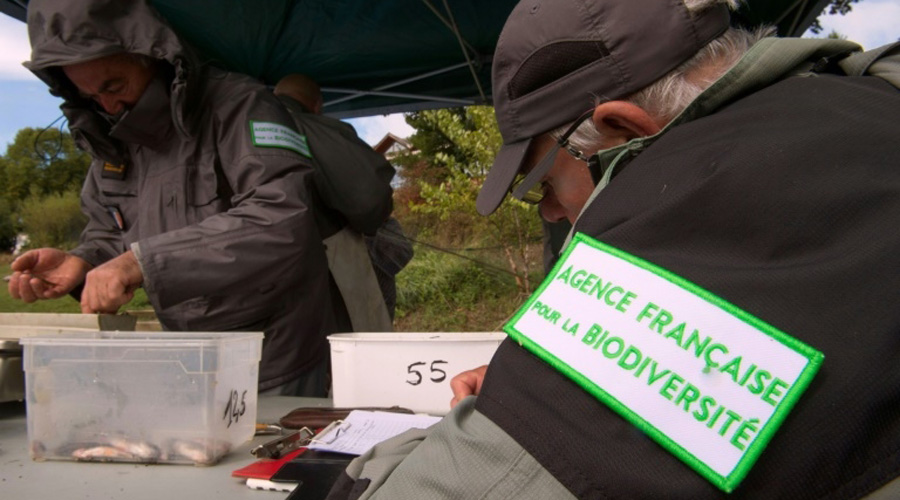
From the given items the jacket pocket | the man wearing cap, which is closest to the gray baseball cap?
the man wearing cap

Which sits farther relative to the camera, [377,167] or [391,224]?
[391,224]

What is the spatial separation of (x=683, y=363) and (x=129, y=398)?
94 cm

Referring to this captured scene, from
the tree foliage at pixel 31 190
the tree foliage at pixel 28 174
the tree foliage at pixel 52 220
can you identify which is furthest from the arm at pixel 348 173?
the tree foliage at pixel 28 174

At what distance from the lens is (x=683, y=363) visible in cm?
52

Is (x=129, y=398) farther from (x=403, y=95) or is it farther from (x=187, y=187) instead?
(x=403, y=95)

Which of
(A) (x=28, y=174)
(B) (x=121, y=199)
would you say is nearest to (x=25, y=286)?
(B) (x=121, y=199)

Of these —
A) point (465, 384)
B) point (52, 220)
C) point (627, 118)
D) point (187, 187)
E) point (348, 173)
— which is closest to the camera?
point (627, 118)

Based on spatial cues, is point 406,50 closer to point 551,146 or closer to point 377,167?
point 377,167

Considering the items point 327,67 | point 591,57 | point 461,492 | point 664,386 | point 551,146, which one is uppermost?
point 327,67

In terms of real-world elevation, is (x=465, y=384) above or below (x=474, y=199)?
above

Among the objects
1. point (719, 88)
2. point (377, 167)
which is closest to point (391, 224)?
point (377, 167)

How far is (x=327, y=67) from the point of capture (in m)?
3.30

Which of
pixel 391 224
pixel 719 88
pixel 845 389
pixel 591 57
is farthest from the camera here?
pixel 391 224

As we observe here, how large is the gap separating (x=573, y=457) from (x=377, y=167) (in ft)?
6.00
